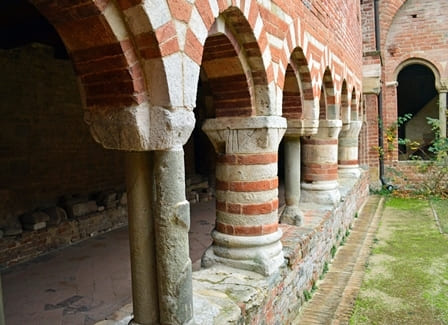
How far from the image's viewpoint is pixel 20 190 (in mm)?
5551

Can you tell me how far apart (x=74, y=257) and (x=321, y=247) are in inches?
133

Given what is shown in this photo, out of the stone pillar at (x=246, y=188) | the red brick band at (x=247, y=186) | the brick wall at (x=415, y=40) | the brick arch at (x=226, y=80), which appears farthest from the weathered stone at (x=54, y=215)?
the brick wall at (x=415, y=40)

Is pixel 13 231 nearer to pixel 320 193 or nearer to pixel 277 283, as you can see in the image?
pixel 277 283

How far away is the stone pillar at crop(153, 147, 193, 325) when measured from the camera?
2.18 m

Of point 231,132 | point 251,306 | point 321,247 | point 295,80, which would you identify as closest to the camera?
point 251,306

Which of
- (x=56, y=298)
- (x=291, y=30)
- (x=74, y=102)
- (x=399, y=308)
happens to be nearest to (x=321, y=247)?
(x=399, y=308)

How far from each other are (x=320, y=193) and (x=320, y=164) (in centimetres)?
46

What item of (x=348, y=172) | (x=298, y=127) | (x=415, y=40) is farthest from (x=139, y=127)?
(x=415, y=40)

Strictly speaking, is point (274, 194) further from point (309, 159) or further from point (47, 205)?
point (47, 205)

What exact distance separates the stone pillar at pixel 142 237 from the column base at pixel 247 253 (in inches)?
49.2

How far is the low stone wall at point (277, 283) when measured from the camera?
2.79 meters

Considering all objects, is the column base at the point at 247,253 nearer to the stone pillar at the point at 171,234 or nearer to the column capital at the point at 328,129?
the stone pillar at the point at 171,234

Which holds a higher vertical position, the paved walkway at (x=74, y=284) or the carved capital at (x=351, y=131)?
the carved capital at (x=351, y=131)

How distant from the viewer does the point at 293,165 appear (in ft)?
17.3
